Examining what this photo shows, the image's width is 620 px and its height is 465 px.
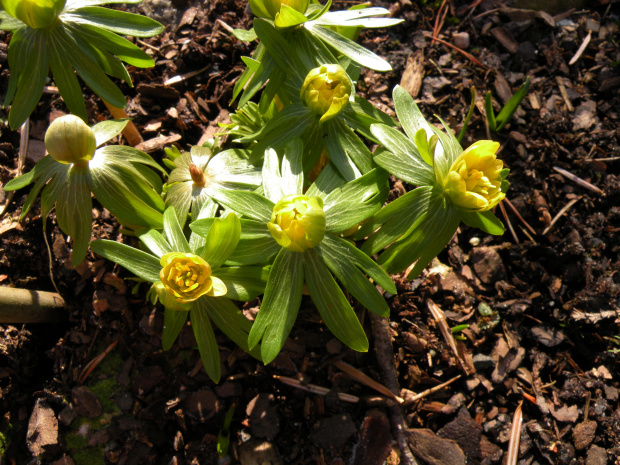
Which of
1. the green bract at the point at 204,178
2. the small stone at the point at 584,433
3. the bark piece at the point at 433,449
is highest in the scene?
the green bract at the point at 204,178

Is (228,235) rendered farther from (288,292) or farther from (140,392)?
(140,392)

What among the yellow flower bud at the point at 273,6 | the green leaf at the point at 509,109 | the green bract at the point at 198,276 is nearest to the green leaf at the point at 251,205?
the green bract at the point at 198,276

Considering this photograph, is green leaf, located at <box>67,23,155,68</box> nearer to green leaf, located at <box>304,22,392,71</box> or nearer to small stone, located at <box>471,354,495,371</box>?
green leaf, located at <box>304,22,392,71</box>

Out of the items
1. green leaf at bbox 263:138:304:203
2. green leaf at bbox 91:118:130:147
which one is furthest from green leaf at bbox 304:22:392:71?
green leaf at bbox 91:118:130:147

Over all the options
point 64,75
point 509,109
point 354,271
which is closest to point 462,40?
point 509,109

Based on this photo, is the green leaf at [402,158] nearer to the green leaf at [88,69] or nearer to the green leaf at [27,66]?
the green leaf at [88,69]

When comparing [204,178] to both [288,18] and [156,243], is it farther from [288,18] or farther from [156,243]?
[288,18]

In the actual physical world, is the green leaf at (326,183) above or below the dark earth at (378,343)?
above
